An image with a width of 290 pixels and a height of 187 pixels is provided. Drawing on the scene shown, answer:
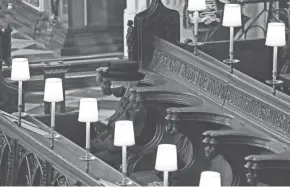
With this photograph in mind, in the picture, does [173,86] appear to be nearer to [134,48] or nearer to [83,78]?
[134,48]

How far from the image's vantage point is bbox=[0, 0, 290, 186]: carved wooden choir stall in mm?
8117

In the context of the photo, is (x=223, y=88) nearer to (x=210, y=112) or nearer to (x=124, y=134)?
(x=210, y=112)

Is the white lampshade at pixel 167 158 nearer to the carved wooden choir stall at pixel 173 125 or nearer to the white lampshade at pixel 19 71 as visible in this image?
the carved wooden choir stall at pixel 173 125

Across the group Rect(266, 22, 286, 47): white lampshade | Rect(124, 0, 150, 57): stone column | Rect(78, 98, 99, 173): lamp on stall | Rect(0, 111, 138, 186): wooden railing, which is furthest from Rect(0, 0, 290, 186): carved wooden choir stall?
Rect(124, 0, 150, 57): stone column

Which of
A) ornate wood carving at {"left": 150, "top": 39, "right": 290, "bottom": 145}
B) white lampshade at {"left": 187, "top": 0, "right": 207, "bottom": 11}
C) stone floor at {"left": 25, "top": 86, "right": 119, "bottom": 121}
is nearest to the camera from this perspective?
ornate wood carving at {"left": 150, "top": 39, "right": 290, "bottom": 145}

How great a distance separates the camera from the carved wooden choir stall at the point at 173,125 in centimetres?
812

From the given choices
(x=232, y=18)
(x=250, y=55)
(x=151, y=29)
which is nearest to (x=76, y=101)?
(x=151, y=29)

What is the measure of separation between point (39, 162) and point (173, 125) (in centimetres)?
145

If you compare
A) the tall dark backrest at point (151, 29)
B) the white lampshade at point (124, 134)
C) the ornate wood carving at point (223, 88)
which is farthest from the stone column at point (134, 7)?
the white lampshade at point (124, 134)

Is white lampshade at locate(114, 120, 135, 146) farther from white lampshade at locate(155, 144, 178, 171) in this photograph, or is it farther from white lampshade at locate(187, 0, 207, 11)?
white lampshade at locate(187, 0, 207, 11)

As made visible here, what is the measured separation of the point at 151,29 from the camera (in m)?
10.5

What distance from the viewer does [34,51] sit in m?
15.6

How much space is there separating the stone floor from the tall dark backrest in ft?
6.13

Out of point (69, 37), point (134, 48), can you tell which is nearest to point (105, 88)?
point (134, 48)
